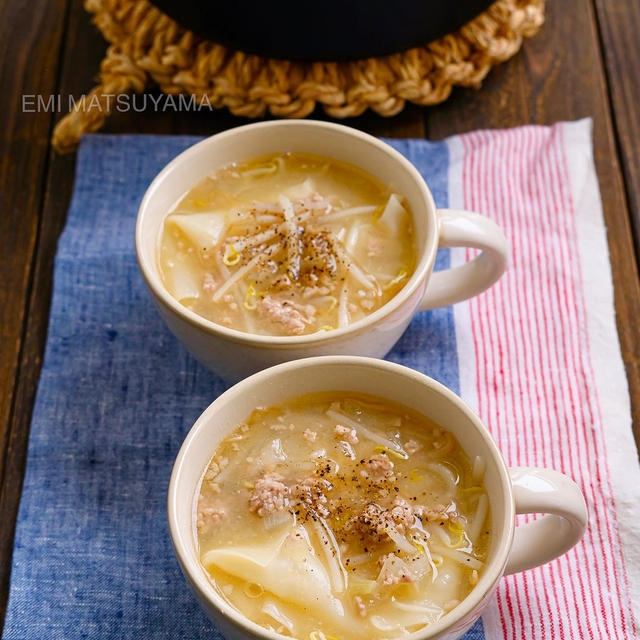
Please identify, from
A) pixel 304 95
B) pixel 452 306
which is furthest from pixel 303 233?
pixel 304 95

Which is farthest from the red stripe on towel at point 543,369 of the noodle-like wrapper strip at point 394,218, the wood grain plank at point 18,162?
the wood grain plank at point 18,162

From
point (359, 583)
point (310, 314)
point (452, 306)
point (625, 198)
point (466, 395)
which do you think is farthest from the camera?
point (625, 198)

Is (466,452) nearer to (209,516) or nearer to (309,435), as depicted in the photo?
(309,435)

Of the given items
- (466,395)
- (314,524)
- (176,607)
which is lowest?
(176,607)

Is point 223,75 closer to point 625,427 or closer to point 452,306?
point 452,306

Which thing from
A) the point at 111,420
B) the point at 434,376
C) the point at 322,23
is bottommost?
the point at 111,420

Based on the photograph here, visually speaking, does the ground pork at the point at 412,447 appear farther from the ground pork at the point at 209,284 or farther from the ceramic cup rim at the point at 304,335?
the ground pork at the point at 209,284

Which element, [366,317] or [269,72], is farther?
[269,72]

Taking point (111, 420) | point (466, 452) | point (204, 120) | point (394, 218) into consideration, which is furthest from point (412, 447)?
point (204, 120)
